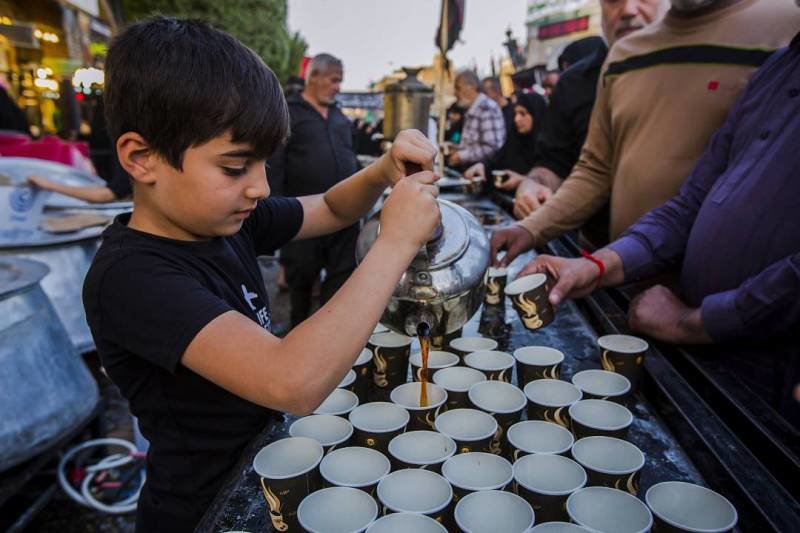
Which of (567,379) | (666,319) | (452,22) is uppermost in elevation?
(452,22)

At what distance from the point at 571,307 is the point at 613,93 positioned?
1.11m

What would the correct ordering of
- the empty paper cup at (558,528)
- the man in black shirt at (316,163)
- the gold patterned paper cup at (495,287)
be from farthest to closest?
the man in black shirt at (316,163), the gold patterned paper cup at (495,287), the empty paper cup at (558,528)

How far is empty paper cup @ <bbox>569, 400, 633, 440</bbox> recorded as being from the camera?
108cm

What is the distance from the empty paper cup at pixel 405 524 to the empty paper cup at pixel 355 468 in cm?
10

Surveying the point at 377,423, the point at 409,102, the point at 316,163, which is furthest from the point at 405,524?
the point at 409,102

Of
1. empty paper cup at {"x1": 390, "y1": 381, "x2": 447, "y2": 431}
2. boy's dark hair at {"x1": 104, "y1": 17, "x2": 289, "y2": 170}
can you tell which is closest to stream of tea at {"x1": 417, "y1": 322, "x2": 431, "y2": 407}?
empty paper cup at {"x1": 390, "y1": 381, "x2": 447, "y2": 431}

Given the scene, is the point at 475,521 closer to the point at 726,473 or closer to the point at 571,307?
the point at 726,473

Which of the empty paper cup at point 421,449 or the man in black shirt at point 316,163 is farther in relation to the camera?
the man in black shirt at point 316,163

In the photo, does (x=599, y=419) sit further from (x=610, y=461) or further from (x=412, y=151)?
(x=412, y=151)

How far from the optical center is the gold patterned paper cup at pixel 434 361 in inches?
53.2

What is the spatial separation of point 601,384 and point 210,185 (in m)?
1.06

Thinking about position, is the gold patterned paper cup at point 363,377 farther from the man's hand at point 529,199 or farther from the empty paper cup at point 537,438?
the man's hand at point 529,199

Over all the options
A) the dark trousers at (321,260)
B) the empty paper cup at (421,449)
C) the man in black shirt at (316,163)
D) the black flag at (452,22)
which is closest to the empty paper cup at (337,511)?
the empty paper cup at (421,449)

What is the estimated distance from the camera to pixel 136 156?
1.00 meters
